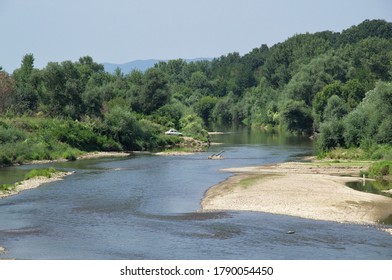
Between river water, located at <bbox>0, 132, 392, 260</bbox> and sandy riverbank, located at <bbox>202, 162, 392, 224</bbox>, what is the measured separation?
148 centimetres

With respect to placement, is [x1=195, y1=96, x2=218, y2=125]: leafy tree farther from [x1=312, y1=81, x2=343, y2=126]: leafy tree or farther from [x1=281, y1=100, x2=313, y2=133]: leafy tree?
[x1=312, y1=81, x2=343, y2=126]: leafy tree

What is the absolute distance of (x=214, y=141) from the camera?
10800 centimetres

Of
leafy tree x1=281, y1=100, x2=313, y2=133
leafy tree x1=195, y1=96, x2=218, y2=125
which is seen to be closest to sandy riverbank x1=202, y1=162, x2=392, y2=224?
leafy tree x1=281, y1=100, x2=313, y2=133

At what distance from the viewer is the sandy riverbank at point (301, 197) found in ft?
135

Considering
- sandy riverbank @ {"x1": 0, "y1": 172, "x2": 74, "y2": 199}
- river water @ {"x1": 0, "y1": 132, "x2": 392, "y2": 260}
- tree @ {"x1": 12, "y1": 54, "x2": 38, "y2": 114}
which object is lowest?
river water @ {"x1": 0, "y1": 132, "x2": 392, "y2": 260}

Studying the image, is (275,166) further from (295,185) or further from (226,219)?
(226,219)

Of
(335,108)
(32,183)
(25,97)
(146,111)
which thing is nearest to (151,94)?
(146,111)

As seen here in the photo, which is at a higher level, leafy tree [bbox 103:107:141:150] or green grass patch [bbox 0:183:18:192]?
leafy tree [bbox 103:107:141:150]

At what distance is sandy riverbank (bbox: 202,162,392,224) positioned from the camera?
4109 centimetres

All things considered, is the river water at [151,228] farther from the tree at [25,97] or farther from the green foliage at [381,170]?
the tree at [25,97]

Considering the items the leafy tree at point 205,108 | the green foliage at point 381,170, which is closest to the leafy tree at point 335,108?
the green foliage at point 381,170

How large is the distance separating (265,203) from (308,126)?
80.2 meters

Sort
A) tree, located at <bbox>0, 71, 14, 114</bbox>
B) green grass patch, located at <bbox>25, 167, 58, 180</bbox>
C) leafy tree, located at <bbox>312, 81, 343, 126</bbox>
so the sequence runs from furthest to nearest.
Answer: leafy tree, located at <bbox>312, 81, 343, 126</bbox> → tree, located at <bbox>0, 71, 14, 114</bbox> → green grass patch, located at <bbox>25, 167, 58, 180</bbox>

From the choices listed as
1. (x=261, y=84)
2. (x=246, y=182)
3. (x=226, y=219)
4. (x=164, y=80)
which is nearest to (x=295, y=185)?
(x=246, y=182)
